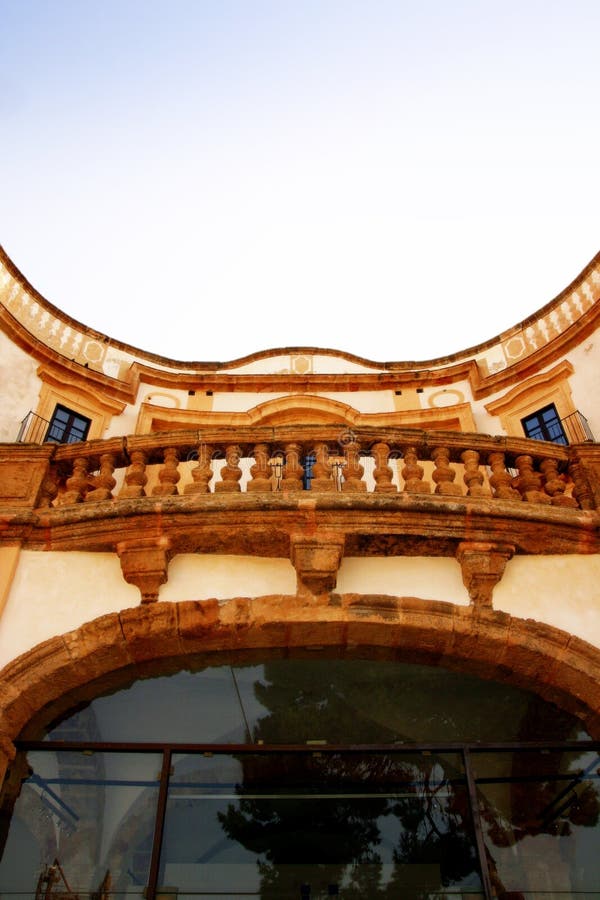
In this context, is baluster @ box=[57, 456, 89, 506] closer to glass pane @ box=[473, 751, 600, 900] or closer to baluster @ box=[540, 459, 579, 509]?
glass pane @ box=[473, 751, 600, 900]

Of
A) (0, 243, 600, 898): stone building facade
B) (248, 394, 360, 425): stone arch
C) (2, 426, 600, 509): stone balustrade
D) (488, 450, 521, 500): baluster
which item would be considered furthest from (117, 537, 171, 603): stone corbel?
(248, 394, 360, 425): stone arch

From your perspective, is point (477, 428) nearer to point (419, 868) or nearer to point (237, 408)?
point (237, 408)

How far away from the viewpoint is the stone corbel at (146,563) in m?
5.81

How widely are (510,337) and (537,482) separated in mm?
9159

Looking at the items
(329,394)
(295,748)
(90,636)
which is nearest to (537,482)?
(295,748)

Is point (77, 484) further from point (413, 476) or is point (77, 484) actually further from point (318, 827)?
point (318, 827)

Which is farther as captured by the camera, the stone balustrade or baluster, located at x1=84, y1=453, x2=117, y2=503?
the stone balustrade

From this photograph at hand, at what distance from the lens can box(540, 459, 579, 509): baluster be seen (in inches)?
251

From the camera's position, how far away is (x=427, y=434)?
6.77 meters

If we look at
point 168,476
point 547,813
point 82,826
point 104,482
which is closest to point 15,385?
Answer: point 104,482

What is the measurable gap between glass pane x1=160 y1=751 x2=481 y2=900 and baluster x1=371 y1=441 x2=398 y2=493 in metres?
2.25

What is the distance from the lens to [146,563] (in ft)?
19.2

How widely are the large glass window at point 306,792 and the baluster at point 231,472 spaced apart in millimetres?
1564

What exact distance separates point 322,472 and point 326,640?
59.3 inches
